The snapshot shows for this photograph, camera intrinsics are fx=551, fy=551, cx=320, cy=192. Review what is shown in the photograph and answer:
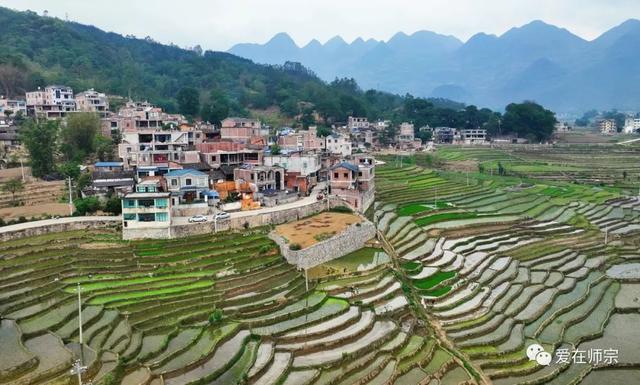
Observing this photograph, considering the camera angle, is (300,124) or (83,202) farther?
(300,124)

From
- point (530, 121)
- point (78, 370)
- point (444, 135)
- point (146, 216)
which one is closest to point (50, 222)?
point (146, 216)

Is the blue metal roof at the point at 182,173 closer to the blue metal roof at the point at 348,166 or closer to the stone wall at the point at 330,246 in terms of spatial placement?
the stone wall at the point at 330,246

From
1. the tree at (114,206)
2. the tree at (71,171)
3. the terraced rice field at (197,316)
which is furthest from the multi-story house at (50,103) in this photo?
the terraced rice field at (197,316)

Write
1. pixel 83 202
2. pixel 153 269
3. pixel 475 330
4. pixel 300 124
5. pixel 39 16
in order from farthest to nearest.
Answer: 1. pixel 39 16
2. pixel 300 124
3. pixel 83 202
4. pixel 153 269
5. pixel 475 330

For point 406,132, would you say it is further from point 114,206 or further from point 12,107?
point 114,206

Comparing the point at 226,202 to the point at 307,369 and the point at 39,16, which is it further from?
the point at 39,16

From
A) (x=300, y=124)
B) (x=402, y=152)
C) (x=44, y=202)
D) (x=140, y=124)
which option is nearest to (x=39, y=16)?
(x=300, y=124)
